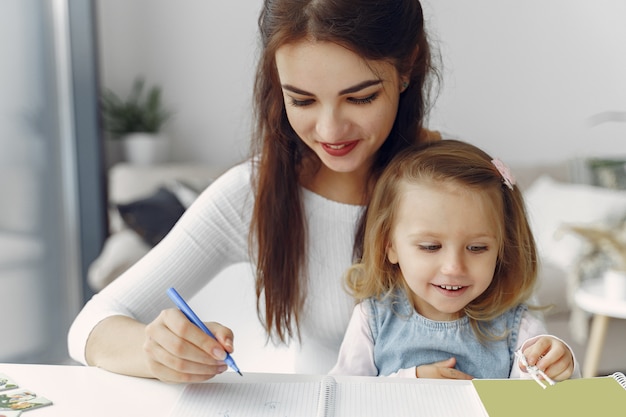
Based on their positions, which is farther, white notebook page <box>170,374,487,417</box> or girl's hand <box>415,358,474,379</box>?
girl's hand <box>415,358,474,379</box>

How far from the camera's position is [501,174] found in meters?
1.14

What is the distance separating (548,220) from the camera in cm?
354

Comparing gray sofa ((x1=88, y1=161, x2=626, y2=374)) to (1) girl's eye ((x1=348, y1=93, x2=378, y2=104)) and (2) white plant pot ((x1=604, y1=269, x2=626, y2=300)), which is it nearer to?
(2) white plant pot ((x1=604, y1=269, x2=626, y2=300))

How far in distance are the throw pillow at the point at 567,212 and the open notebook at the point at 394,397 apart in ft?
7.49

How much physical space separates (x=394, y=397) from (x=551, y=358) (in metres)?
0.21

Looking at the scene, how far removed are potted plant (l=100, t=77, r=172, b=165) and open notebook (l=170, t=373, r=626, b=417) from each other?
311cm

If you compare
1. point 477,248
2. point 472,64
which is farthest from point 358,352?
point 472,64

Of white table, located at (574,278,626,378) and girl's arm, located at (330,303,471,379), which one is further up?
girl's arm, located at (330,303,471,379)

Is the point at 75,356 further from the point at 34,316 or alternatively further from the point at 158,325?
the point at 34,316

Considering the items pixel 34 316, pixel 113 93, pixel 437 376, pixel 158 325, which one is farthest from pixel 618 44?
pixel 158 325

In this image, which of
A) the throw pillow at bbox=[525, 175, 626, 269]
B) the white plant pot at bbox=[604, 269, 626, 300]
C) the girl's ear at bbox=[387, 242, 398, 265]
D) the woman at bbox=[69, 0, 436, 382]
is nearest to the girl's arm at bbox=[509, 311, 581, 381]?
the girl's ear at bbox=[387, 242, 398, 265]

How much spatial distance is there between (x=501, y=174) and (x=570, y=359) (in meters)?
0.30

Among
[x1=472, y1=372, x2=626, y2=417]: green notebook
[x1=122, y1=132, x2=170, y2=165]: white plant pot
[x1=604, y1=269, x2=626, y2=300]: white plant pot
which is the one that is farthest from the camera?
[x1=122, y1=132, x2=170, y2=165]: white plant pot

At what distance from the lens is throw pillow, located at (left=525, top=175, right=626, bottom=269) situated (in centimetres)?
329
